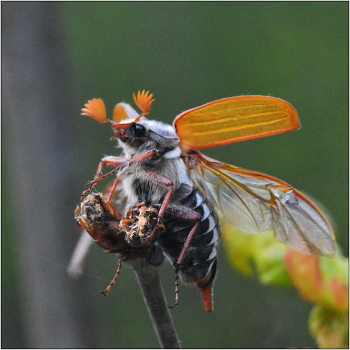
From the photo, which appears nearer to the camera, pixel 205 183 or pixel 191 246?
pixel 191 246

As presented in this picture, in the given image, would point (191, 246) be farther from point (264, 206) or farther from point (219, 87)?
point (219, 87)

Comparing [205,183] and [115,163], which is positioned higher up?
[115,163]

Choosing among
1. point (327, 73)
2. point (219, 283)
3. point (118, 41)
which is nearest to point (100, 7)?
point (118, 41)

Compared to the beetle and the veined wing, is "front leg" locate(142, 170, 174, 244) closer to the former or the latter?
the beetle

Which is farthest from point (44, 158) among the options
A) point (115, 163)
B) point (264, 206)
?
point (264, 206)

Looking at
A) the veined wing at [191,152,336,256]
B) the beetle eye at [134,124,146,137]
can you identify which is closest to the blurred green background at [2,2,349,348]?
the veined wing at [191,152,336,256]

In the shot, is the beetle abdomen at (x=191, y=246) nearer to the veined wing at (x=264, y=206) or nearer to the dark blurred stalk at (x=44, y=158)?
the veined wing at (x=264, y=206)
